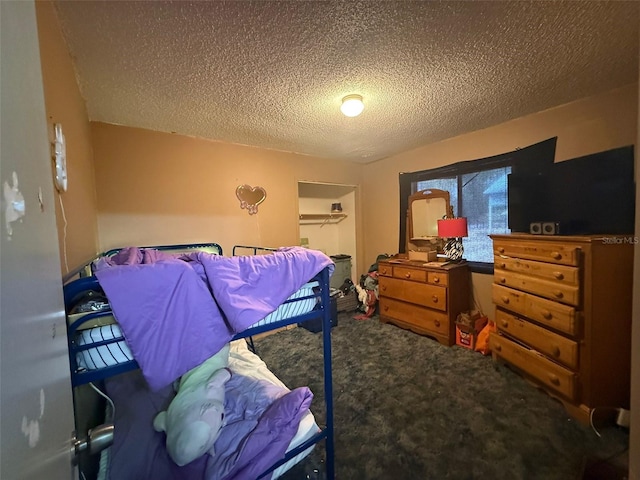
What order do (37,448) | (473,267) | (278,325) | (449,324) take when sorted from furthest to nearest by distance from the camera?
(473,267)
(449,324)
(278,325)
(37,448)

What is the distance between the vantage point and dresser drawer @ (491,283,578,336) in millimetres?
1616

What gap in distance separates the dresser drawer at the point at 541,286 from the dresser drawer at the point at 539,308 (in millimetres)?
38

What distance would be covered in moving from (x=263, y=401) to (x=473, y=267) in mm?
2577

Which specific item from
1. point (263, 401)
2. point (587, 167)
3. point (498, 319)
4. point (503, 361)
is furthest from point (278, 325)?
point (587, 167)

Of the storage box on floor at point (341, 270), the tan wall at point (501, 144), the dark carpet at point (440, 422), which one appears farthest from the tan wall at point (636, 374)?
the storage box on floor at point (341, 270)

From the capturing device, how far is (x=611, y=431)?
4.97ft

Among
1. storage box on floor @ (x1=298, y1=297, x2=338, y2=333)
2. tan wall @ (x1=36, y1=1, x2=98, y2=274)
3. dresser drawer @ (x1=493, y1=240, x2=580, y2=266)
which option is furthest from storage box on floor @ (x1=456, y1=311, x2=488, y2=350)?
tan wall @ (x1=36, y1=1, x2=98, y2=274)

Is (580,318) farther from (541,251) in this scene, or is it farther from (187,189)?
(187,189)

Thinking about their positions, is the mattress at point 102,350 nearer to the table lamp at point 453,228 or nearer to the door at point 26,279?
the door at point 26,279

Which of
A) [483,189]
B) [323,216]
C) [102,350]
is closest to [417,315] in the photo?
[483,189]

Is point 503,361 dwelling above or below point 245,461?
below

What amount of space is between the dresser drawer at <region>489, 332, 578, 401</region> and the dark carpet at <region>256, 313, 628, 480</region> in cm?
14

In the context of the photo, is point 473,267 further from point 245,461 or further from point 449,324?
point 245,461

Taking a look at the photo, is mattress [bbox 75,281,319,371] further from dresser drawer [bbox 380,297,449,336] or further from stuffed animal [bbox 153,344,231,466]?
dresser drawer [bbox 380,297,449,336]
